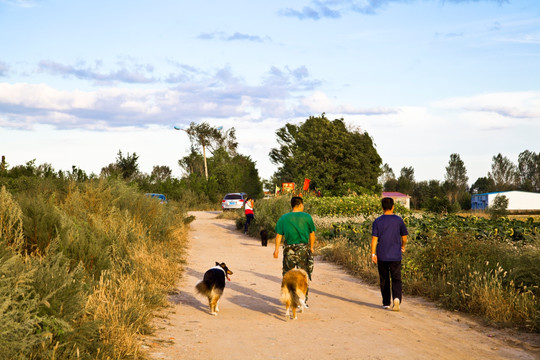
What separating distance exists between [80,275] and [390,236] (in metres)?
5.29

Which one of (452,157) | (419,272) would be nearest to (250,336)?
(419,272)

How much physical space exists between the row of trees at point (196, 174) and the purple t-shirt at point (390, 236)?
35.9 feet

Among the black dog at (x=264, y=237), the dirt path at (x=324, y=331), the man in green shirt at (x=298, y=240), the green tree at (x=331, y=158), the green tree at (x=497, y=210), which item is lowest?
the dirt path at (x=324, y=331)

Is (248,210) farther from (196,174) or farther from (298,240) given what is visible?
(196,174)

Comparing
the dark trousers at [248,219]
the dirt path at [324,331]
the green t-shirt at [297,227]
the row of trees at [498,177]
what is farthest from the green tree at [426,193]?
the green t-shirt at [297,227]

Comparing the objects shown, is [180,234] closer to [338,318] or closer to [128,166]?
[338,318]

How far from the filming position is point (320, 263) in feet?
54.8

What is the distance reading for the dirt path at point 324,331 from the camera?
699 centimetres

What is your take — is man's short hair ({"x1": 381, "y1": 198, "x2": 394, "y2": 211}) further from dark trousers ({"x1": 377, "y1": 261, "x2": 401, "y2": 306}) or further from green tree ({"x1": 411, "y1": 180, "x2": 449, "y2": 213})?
green tree ({"x1": 411, "y1": 180, "x2": 449, "y2": 213})

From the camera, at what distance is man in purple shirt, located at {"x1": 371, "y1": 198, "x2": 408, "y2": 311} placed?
31.9 ft

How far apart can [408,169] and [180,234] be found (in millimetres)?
130830

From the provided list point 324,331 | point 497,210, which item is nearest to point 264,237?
point 324,331

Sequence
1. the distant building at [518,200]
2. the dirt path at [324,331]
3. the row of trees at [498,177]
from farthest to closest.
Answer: the row of trees at [498,177], the distant building at [518,200], the dirt path at [324,331]

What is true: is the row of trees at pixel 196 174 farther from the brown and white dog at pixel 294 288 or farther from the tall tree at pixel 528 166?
the tall tree at pixel 528 166
